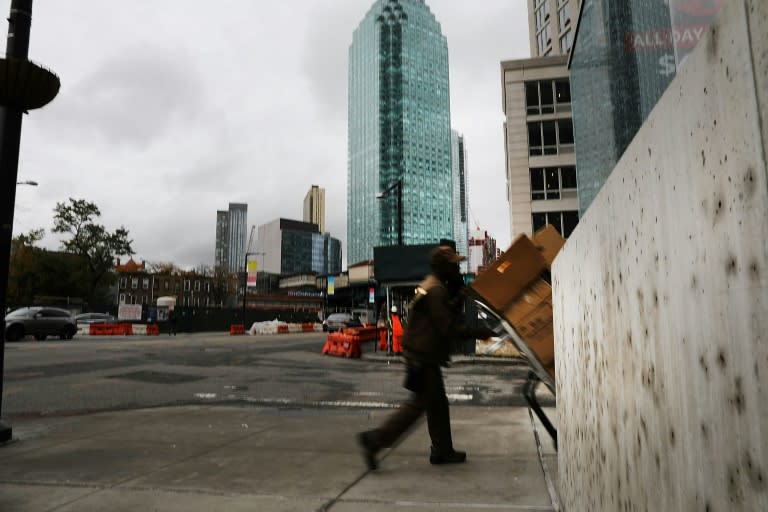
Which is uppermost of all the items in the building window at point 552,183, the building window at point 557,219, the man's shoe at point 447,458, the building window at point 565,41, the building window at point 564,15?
the building window at point 564,15

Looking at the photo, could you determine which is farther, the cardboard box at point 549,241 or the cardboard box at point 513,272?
the cardboard box at point 549,241

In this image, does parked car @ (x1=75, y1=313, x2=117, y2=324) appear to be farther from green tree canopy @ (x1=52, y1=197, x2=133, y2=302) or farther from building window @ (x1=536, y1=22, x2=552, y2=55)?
building window @ (x1=536, y1=22, x2=552, y2=55)

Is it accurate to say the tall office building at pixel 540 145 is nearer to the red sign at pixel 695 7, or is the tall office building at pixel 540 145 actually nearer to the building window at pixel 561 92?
the building window at pixel 561 92

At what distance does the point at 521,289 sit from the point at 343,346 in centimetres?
1420

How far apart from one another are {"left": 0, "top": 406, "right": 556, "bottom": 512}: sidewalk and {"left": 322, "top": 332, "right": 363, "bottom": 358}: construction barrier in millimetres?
10921

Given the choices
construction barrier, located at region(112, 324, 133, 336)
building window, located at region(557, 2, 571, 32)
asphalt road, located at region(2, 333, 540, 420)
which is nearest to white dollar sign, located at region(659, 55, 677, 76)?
asphalt road, located at region(2, 333, 540, 420)

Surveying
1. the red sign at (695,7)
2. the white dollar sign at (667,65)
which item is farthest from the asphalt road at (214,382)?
the red sign at (695,7)

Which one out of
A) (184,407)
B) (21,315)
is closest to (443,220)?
(21,315)

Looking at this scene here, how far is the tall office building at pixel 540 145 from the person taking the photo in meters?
28.4

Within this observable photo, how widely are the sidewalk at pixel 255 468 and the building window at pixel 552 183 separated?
24.2 meters

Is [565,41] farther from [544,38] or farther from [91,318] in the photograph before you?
[91,318]

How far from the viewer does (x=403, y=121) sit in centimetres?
14800

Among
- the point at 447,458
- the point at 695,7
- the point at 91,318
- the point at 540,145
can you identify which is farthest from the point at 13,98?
the point at 91,318

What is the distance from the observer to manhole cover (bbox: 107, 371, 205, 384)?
34.4ft
